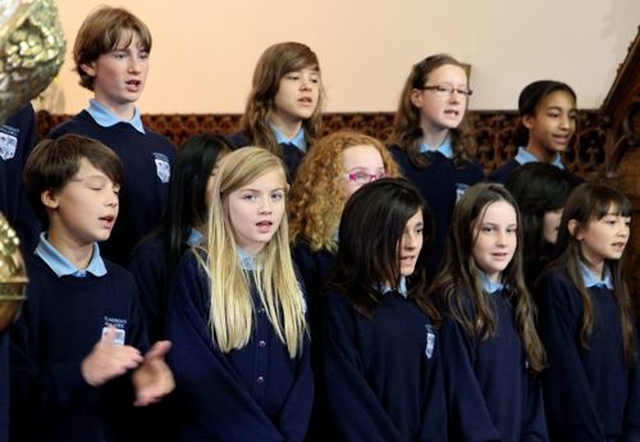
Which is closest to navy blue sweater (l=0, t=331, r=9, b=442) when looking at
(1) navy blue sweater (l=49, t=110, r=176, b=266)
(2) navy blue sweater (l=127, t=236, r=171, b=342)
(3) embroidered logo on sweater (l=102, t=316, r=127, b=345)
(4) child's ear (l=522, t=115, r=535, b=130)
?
(3) embroidered logo on sweater (l=102, t=316, r=127, b=345)

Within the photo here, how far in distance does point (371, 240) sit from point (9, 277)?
6.67 ft

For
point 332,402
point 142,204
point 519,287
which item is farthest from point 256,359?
point 519,287

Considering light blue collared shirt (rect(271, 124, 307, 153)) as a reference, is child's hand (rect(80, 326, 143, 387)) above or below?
below

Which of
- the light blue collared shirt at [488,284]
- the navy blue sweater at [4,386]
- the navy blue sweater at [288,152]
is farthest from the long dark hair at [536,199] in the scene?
the navy blue sweater at [4,386]

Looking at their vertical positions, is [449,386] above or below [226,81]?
below

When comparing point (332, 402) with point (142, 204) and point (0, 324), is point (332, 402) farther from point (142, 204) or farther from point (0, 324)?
point (0, 324)

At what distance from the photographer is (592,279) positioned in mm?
3570

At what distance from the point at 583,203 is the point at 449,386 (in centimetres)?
86

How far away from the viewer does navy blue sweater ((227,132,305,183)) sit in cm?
356

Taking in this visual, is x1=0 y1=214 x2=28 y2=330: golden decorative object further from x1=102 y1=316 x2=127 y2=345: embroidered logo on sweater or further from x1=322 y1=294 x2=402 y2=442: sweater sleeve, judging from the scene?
x1=322 y1=294 x2=402 y2=442: sweater sleeve

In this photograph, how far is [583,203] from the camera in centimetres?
360

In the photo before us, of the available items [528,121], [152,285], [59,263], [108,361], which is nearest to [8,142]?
[59,263]

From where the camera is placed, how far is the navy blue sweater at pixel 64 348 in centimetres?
229

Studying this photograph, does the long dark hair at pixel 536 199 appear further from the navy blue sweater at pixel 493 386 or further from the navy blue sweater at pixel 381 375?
the navy blue sweater at pixel 381 375
